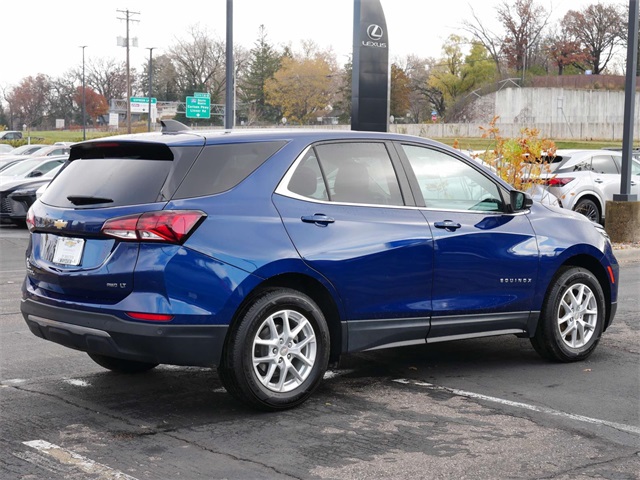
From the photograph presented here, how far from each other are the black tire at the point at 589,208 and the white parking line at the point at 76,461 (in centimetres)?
1516

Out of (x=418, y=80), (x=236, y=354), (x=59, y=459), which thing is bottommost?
(x=59, y=459)

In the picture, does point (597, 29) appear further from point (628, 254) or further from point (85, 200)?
point (85, 200)

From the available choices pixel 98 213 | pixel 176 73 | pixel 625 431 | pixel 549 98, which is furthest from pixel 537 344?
pixel 176 73

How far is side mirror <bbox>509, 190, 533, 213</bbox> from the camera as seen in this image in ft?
22.9

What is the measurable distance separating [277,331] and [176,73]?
365 ft

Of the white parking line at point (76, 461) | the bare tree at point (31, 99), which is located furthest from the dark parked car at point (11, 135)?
the white parking line at point (76, 461)

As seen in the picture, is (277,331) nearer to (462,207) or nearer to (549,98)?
(462,207)

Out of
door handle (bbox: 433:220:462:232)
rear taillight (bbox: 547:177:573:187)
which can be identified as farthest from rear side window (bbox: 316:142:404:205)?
rear taillight (bbox: 547:177:573:187)

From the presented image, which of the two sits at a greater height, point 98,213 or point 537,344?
point 98,213

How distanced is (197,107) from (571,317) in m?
62.5

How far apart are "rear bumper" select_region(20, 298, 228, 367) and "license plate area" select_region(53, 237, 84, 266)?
0.30 m

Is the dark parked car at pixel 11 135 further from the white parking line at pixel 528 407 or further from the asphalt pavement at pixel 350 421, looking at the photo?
the white parking line at pixel 528 407

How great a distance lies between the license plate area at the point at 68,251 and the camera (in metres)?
5.57

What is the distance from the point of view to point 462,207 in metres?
6.76
